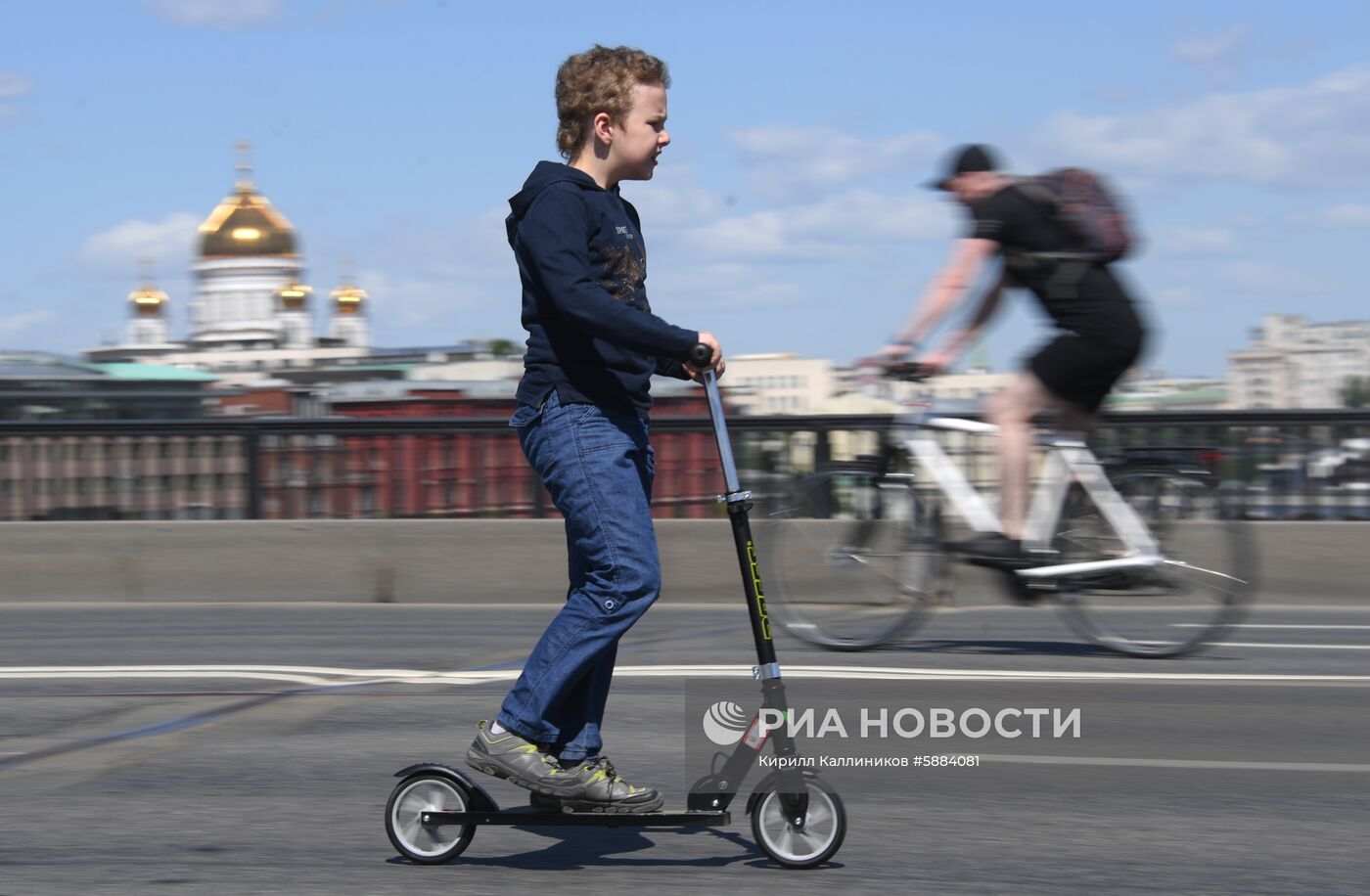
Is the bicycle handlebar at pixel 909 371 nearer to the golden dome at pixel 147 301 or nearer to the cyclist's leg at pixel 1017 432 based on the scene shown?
the cyclist's leg at pixel 1017 432

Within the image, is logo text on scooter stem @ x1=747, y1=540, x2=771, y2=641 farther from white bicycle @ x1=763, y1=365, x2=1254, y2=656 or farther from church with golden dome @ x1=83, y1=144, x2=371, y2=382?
church with golden dome @ x1=83, y1=144, x2=371, y2=382

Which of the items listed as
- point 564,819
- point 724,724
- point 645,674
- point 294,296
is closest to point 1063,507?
point 645,674

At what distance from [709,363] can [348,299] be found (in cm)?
17356

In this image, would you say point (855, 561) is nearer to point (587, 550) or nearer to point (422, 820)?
point (587, 550)

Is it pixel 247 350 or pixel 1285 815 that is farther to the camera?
pixel 247 350

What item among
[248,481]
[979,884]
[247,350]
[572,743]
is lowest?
[979,884]

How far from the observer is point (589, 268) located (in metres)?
4.31

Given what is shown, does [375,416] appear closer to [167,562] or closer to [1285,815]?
[167,562]

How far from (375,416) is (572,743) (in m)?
7.41

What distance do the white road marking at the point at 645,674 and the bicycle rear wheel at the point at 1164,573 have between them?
490 millimetres

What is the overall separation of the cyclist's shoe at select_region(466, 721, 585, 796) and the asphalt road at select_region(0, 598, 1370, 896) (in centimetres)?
20

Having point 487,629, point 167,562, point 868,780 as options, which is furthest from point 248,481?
point 868,780

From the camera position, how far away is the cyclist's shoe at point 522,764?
4332mm

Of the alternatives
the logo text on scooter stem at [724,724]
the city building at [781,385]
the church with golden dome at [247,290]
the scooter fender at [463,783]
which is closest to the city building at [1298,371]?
the city building at [781,385]
